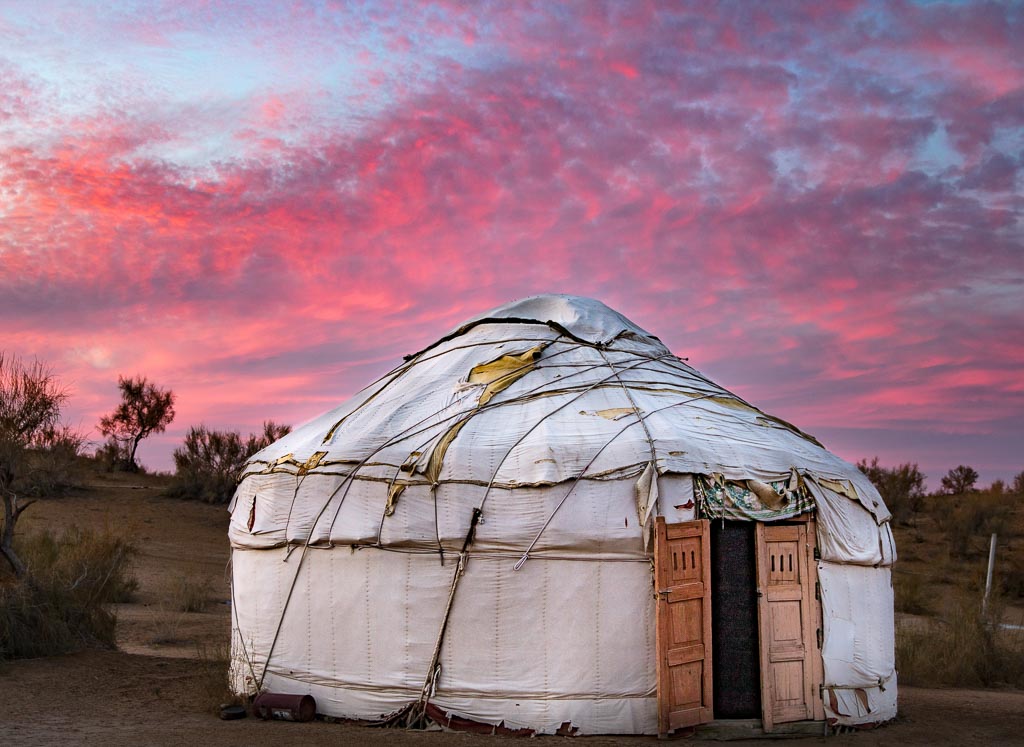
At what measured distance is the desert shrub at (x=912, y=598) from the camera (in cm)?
1755

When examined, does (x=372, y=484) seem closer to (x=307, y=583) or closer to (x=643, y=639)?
(x=307, y=583)

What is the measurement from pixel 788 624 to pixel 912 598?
11.3m

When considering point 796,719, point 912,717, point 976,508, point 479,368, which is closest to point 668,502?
point 796,719

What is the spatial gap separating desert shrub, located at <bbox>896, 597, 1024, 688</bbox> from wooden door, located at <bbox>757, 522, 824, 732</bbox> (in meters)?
4.90

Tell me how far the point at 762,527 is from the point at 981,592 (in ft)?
39.4

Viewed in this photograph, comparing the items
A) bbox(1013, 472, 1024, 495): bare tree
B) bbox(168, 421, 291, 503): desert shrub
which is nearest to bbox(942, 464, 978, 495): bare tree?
bbox(1013, 472, 1024, 495): bare tree

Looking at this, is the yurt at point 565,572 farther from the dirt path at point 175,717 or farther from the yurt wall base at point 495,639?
the dirt path at point 175,717

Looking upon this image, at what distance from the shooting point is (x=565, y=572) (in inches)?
290

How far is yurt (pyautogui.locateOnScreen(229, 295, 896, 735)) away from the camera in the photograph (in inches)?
287

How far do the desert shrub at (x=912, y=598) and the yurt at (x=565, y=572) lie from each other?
973cm

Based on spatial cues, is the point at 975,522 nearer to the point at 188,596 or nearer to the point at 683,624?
the point at 188,596

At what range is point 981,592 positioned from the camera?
1752 centimetres

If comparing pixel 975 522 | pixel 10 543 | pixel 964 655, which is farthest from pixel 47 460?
pixel 975 522

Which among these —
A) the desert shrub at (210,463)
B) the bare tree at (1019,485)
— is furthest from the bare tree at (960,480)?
the desert shrub at (210,463)
